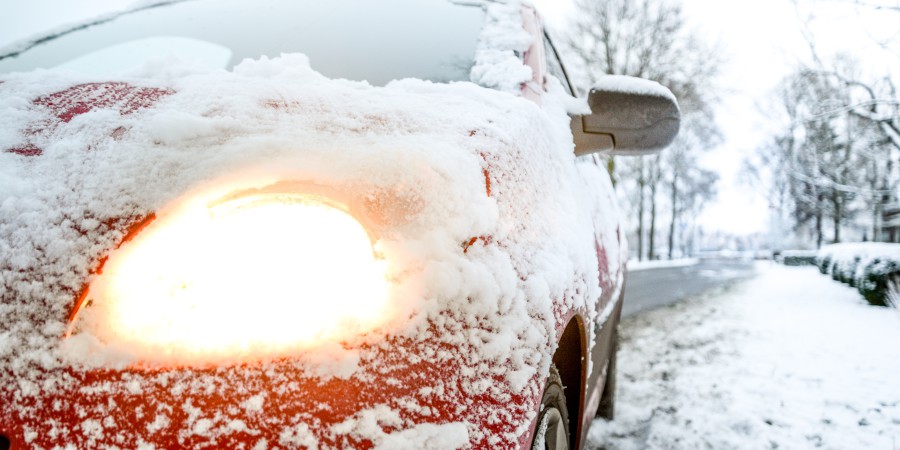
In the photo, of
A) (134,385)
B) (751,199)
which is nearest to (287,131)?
(134,385)

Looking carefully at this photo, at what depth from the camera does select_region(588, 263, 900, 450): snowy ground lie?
288cm

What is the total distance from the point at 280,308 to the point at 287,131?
391 millimetres

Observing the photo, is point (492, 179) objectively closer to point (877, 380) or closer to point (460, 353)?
point (460, 353)

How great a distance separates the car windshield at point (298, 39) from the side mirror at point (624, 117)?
1.43 feet

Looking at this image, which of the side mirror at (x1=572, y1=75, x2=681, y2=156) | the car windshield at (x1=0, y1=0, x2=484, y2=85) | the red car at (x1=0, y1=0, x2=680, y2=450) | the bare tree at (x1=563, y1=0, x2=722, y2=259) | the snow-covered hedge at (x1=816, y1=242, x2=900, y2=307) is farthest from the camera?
the bare tree at (x1=563, y1=0, x2=722, y2=259)

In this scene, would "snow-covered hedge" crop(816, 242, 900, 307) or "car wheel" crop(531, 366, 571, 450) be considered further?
"snow-covered hedge" crop(816, 242, 900, 307)

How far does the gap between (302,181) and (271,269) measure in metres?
0.16

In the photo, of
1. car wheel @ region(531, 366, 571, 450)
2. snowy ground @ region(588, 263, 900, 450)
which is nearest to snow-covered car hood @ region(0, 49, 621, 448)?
car wheel @ region(531, 366, 571, 450)

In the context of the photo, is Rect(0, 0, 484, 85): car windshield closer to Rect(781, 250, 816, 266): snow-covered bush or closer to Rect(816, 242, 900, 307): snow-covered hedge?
Rect(816, 242, 900, 307): snow-covered hedge

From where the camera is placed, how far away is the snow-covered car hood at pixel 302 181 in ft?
2.43

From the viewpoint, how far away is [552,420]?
128cm

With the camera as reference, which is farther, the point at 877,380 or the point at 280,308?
the point at 877,380

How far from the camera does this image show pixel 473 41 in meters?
1.96

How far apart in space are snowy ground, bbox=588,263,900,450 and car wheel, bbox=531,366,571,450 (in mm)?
1539
